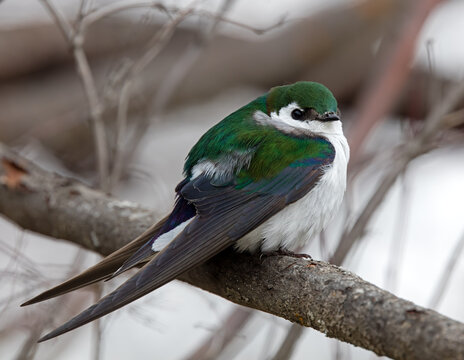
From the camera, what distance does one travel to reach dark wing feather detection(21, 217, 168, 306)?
8.30ft

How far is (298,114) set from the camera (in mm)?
3205

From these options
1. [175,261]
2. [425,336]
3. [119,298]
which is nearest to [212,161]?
[175,261]

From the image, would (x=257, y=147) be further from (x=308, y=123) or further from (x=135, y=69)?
(x=135, y=69)

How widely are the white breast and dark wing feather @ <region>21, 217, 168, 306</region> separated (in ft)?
1.18

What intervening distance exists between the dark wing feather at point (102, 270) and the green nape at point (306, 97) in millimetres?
724

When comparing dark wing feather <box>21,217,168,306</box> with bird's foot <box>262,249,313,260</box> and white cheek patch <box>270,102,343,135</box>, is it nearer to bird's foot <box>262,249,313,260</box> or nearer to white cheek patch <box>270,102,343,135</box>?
bird's foot <box>262,249,313,260</box>

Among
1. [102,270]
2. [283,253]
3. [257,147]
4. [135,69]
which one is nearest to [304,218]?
[283,253]

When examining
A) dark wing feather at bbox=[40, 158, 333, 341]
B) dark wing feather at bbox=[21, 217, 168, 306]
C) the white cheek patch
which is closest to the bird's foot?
dark wing feather at bbox=[40, 158, 333, 341]

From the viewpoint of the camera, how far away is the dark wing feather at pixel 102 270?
253 centimetres

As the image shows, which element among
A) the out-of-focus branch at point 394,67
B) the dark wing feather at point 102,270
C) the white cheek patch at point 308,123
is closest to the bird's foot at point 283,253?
the dark wing feather at point 102,270

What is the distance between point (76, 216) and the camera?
3.26 metres

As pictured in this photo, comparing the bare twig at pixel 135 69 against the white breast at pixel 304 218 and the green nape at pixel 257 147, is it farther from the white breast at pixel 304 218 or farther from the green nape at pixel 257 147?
the white breast at pixel 304 218

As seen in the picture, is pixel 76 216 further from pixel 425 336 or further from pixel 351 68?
pixel 351 68

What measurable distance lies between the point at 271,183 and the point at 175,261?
544 mm
